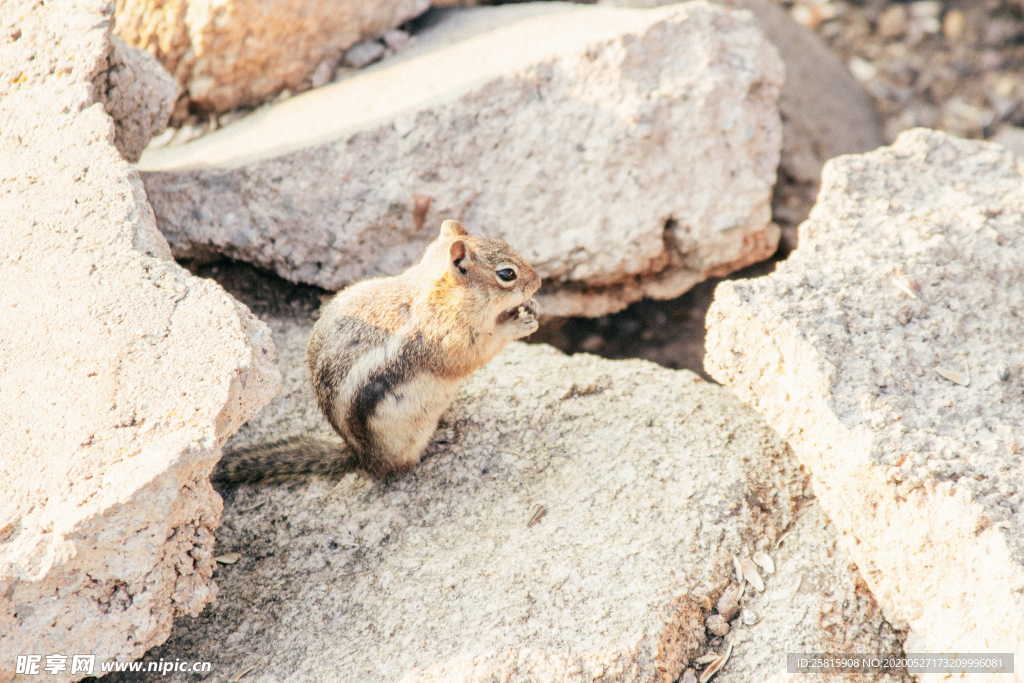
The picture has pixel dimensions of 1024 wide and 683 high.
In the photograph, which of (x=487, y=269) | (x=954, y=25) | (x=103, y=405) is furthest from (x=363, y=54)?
(x=954, y=25)

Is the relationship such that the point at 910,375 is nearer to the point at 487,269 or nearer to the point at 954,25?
the point at 487,269

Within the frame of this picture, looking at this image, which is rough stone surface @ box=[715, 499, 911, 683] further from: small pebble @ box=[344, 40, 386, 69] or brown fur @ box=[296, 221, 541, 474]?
small pebble @ box=[344, 40, 386, 69]

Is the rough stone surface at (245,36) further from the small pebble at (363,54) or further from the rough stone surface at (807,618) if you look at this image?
the rough stone surface at (807,618)

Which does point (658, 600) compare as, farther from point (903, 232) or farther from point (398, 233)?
point (398, 233)

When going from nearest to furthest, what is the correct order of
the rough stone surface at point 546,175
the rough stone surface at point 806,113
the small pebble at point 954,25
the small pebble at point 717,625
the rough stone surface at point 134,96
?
the small pebble at point 717,625 < the rough stone surface at point 134,96 < the rough stone surface at point 546,175 < the rough stone surface at point 806,113 < the small pebble at point 954,25

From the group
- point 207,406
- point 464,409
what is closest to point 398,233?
point 464,409

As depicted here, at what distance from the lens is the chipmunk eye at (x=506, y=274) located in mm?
4031

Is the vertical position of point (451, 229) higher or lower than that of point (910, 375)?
higher

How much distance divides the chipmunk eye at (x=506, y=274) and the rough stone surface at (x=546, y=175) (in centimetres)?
66

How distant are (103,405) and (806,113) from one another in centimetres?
438

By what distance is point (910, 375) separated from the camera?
3432 millimetres

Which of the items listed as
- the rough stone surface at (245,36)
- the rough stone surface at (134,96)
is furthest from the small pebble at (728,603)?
the rough stone surface at (245,36)

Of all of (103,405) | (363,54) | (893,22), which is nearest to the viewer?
(103,405)

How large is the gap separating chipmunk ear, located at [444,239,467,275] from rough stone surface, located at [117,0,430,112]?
2052 millimetres
